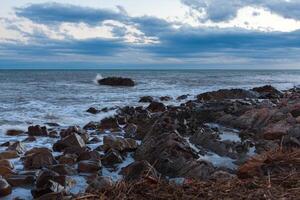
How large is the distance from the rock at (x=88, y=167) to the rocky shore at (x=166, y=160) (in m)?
0.02

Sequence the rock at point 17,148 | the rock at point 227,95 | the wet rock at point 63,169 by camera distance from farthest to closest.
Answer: the rock at point 227,95, the rock at point 17,148, the wet rock at point 63,169

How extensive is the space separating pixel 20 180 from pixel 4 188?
54 centimetres

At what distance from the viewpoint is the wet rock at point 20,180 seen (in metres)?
7.46

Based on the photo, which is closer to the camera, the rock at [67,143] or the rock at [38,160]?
the rock at [38,160]

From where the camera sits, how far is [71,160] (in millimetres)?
9203

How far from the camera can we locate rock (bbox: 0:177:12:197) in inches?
274

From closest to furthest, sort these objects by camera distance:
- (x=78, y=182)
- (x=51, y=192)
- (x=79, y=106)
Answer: (x=51, y=192) → (x=78, y=182) → (x=79, y=106)

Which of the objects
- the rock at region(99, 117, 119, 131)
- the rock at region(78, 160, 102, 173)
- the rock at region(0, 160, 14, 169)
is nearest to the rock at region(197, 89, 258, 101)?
the rock at region(99, 117, 119, 131)

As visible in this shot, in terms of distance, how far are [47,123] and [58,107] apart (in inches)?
211

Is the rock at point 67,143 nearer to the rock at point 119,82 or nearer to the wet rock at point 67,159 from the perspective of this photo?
the wet rock at point 67,159

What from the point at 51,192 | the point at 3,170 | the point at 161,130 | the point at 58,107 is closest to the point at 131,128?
the point at 161,130

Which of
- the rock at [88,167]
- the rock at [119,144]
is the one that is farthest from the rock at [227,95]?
the rock at [88,167]

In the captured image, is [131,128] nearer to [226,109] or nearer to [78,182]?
[226,109]

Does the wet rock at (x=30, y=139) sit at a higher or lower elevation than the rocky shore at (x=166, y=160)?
lower
